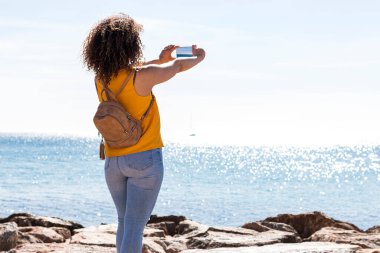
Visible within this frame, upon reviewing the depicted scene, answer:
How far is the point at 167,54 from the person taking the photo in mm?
4863

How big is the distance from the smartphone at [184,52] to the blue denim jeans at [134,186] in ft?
2.13

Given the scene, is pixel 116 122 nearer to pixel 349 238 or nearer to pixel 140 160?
pixel 140 160

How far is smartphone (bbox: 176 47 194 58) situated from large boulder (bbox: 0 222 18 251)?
3.15 metres

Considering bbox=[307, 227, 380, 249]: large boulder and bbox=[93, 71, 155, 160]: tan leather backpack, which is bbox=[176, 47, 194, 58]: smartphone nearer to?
bbox=[93, 71, 155, 160]: tan leather backpack

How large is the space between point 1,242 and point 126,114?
10.5 ft

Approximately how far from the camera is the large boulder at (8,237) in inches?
279

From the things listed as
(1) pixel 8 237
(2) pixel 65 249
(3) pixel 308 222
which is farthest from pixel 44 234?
(3) pixel 308 222

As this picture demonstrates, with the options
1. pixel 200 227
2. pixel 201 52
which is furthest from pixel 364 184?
pixel 201 52

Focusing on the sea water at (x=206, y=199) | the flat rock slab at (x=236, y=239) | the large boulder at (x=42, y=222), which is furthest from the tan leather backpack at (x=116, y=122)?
the sea water at (x=206, y=199)

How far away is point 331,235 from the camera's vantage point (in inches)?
313

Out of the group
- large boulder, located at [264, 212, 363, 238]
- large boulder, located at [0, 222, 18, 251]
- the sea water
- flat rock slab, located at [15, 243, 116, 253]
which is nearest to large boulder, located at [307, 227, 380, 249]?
large boulder, located at [264, 212, 363, 238]

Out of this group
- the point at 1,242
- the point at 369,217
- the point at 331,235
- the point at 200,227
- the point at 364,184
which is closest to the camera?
the point at 1,242

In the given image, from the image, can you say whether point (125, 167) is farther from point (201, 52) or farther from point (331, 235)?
point (331, 235)

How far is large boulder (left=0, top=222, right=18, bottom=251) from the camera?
279 inches
